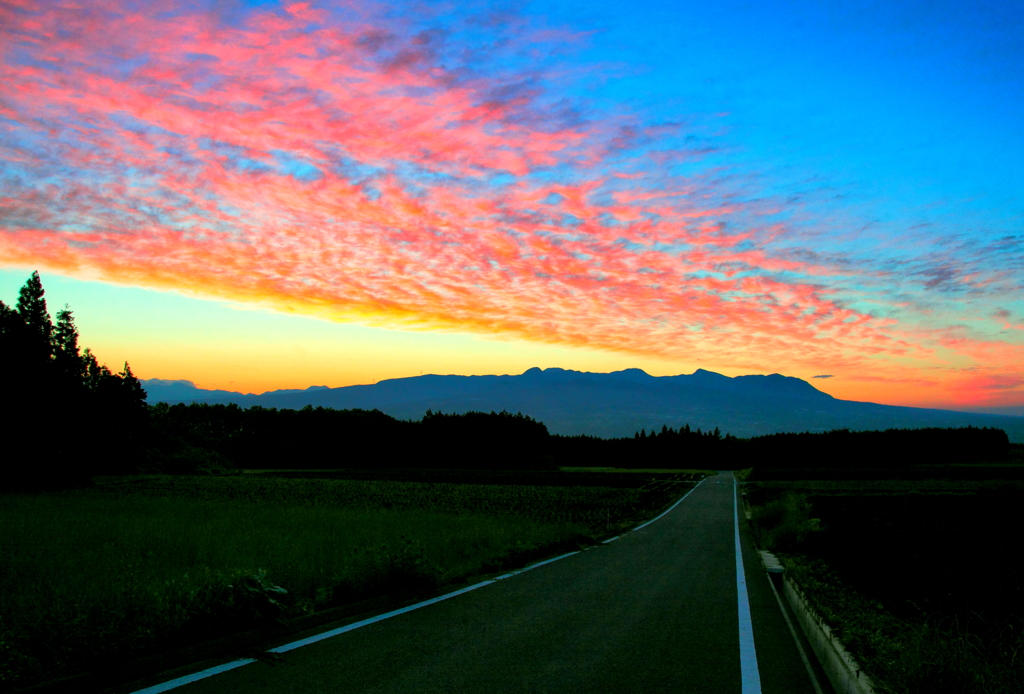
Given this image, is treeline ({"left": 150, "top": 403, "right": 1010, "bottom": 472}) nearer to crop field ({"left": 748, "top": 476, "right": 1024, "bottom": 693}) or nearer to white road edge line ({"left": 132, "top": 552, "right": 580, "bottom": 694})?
crop field ({"left": 748, "top": 476, "right": 1024, "bottom": 693})

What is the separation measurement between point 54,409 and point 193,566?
47082 millimetres

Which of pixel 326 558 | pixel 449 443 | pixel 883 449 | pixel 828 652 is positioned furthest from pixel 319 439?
pixel 828 652

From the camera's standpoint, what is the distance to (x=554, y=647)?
6883mm

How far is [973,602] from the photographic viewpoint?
8992 millimetres

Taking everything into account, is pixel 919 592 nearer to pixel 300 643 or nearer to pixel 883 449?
pixel 300 643

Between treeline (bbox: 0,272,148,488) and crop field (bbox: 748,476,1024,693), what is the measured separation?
44721 millimetres

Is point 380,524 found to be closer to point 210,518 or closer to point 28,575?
point 210,518

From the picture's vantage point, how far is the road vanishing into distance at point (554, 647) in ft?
18.5

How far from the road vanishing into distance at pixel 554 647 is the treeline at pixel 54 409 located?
4484 cm

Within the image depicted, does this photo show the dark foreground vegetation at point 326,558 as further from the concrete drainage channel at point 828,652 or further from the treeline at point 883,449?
the treeline at point 883,449

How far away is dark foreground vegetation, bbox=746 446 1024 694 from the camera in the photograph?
5234mm

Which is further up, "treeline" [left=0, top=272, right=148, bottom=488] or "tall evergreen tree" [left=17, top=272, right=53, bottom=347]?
"tall evergreen tree" [left=17, top=272, right=53, bottom=347]

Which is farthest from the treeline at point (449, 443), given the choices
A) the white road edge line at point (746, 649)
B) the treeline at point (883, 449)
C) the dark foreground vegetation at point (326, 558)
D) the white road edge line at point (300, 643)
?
the white road edge line at point (300, 643)

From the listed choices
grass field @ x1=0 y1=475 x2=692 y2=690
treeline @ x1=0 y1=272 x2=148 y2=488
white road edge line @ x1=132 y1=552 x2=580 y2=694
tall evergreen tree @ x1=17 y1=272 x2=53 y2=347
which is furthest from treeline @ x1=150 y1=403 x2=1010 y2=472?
white road edge line @ x1=132 y1=552 x2=580 y2=694
